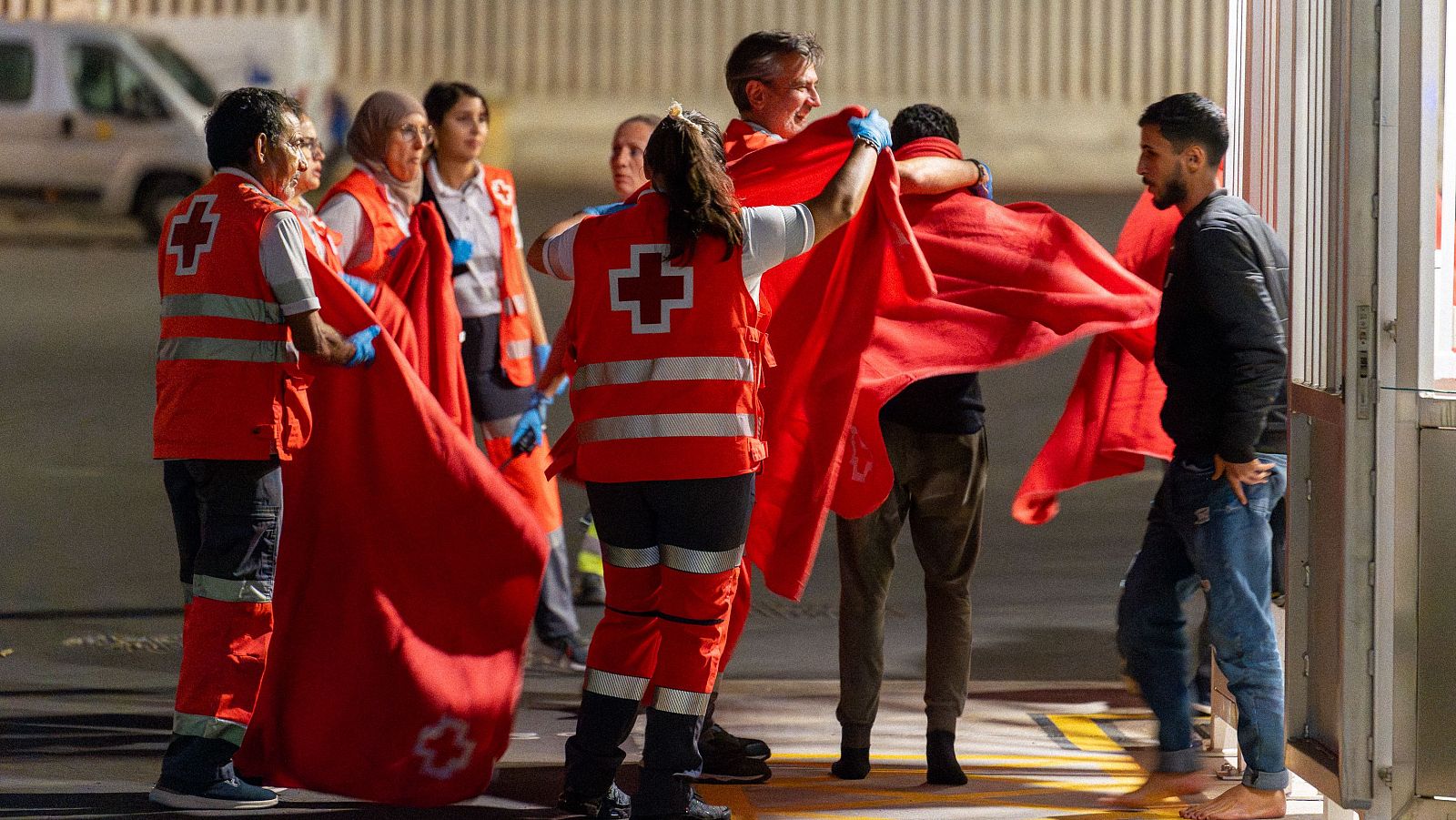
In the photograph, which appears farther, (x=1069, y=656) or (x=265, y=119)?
(x=1069, y=656)

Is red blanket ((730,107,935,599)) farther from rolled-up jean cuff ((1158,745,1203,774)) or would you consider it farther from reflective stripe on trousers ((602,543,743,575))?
rolled-up jean cuff ((1158,745,1203,774))

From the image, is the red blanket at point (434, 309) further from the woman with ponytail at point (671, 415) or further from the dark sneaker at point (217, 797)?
the dark sneaker at point (217, 797)

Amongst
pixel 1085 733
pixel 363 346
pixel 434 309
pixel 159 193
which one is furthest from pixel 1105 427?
pixel 159 193

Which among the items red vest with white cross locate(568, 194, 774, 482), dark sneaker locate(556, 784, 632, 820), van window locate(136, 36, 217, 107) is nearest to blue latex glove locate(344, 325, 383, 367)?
red vest with white cross locate(568, 194, 774, 482)

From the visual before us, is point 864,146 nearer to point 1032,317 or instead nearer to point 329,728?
point 1032,317

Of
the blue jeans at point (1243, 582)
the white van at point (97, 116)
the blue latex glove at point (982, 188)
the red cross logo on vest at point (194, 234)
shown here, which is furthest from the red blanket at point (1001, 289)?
the white van at point (97, 116)

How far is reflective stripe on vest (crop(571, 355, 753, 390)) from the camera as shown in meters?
4.14

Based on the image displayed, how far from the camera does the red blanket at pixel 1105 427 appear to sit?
5.10m

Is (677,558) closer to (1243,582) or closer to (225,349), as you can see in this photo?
(225,349)

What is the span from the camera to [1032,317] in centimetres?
494

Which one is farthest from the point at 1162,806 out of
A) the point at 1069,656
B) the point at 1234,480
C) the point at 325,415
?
the point at 325,415

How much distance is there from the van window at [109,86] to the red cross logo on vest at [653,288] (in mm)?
12485

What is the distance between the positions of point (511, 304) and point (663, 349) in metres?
1.81

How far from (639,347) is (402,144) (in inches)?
68.5
